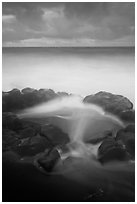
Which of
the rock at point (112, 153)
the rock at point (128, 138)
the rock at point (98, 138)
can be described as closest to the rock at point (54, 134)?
the rock at point (98, 138)

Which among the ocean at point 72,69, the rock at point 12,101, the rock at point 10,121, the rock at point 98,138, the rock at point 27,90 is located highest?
the ocean at point 72,69

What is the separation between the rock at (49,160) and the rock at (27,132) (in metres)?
0.19

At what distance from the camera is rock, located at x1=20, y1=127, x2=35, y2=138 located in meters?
2.19

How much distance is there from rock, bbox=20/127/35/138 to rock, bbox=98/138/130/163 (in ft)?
1.58

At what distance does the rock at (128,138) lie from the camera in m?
2.15

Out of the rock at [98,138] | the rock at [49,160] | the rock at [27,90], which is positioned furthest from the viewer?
the rock at [27,90]

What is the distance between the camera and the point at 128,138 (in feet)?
7.08

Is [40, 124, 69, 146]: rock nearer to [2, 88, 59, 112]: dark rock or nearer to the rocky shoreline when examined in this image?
the rocky shoreline

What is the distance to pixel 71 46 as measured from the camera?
2.30 metres

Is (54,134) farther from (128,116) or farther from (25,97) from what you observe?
(128,116)

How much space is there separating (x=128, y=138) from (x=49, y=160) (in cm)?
56

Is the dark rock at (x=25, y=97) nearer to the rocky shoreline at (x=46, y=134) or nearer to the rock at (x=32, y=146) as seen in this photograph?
the rocky shoreline at (x=46, y=134)

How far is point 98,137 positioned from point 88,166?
216mm

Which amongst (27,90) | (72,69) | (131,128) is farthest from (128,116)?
(27,90)
